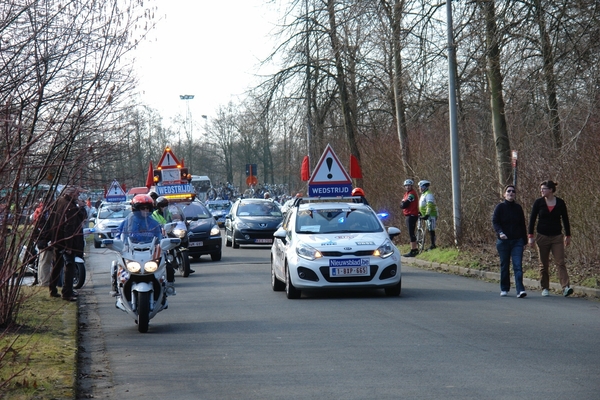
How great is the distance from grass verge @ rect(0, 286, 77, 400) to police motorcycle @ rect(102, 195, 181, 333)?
2.56 ft

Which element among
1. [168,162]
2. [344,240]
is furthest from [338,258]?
[168,162]

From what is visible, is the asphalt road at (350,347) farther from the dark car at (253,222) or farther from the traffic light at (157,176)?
the dark car at (253,222)

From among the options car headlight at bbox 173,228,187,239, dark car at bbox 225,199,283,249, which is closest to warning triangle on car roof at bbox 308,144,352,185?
car headlight at bbox 173,228,187,239

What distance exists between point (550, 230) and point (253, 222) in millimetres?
16300

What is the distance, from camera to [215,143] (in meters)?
97.6

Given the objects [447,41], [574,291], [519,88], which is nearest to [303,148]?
[447,41]

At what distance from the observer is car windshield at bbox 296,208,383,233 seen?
15.2 metres

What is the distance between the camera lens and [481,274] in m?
18.5

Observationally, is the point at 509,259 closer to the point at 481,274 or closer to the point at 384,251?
the point at 384,251

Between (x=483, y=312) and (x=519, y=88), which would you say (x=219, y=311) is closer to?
(x=483, y=312)

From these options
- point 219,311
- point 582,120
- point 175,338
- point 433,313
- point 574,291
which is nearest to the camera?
point 175,338

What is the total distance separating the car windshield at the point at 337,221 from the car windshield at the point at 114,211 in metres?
21.6

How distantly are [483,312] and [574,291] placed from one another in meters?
3.36

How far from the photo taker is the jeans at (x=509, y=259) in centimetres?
1438
